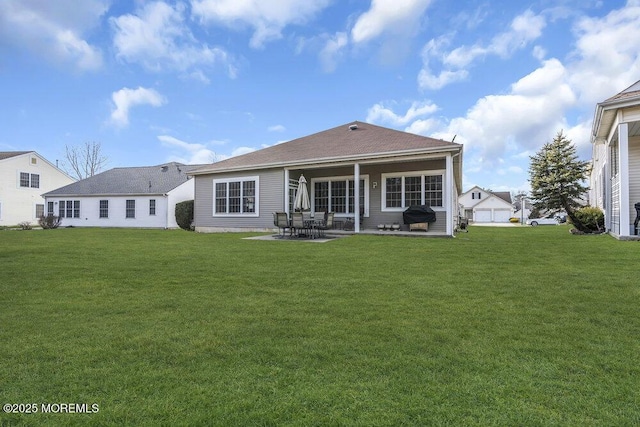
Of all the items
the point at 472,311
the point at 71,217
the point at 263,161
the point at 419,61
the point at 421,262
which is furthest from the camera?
the point at 71,217

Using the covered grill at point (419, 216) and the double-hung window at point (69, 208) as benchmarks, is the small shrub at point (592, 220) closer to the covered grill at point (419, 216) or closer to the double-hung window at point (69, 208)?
the covered grill at point (419, 216)

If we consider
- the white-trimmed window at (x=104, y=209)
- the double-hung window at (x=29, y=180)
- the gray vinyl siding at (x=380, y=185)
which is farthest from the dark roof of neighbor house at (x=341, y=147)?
the double-hung window at (x=29, y=180)

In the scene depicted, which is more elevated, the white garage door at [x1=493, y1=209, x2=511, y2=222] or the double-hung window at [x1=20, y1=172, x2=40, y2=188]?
the double-hung window at [x1=20, y1=172, x2=40, y2=188]

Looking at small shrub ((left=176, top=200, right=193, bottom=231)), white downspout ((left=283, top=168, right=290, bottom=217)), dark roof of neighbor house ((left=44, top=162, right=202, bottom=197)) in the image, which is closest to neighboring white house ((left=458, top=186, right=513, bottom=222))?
dark roof of neighbor house ((left=44, top=162, right=202, bottom=197))

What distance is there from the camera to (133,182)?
2720 centimetres

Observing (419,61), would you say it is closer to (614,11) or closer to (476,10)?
(476,10)

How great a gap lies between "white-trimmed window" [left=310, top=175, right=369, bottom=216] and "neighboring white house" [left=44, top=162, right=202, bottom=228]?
13.7 m

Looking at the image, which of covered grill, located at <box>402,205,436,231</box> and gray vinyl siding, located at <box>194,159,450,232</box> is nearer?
covered grill, located at <box>402,205,436,231</box>

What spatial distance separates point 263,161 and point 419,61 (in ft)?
29.6

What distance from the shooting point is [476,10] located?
1270 cm

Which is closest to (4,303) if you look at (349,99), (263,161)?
(263,161)

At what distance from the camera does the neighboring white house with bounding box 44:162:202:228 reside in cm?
2489

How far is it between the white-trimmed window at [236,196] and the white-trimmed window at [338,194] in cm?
273

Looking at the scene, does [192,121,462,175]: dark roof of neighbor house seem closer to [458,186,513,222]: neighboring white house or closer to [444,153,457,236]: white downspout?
[444,153,457,236]: white downspout
